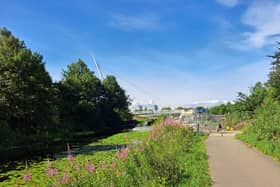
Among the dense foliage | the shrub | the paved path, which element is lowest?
the paved path

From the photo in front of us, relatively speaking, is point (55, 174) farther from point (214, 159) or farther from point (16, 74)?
point (16, 74)

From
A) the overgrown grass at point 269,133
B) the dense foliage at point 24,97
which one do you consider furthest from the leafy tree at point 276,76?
the dense foliage at point 24,97

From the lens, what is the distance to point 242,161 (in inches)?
456

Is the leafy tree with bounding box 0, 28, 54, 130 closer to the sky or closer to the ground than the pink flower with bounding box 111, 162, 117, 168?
closer to the sky

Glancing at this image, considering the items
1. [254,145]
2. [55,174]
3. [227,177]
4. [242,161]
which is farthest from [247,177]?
[254,145]

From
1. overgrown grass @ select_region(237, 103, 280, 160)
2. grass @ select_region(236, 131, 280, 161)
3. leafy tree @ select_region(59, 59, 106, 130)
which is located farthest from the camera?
leafy tree @ select_region(59, 59, 106, 130)

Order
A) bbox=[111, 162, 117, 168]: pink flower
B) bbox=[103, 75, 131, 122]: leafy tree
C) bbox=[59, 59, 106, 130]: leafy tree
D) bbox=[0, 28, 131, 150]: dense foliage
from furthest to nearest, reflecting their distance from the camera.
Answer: bbox=[103, 75, 131, 122]: leafy tree
bbox=[59, 59, 106, 130]: leafy tree
bbox=[0, 28, 131, 150]: dense foliage
bbox=[111, 162, 117, 168]: pink flower

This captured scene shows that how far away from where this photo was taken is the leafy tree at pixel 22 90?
3309cm

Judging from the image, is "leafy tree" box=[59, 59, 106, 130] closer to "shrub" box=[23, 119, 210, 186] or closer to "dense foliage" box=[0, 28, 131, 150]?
"dense foliage" box=[0, 28, 131, 150]

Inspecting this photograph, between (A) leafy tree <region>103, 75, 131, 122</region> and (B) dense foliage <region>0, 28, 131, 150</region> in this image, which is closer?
(B) dense foliage <region>0, 28, 131, 150</region>

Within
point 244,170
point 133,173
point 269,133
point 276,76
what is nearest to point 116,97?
point 276,76

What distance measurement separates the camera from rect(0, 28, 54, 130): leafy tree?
109 ft

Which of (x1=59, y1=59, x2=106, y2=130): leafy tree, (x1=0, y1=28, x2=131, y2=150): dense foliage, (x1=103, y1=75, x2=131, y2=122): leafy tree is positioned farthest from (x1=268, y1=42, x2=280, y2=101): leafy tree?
(x1=103, y1=75, x2=131, y2=122): leafy tree

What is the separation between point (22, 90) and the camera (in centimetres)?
3441
